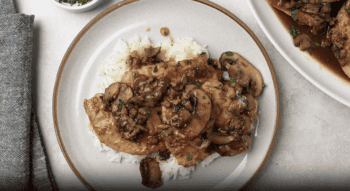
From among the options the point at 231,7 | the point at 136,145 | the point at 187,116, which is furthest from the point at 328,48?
the point at 136,145

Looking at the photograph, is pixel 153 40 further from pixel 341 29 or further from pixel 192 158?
pixel 341 29

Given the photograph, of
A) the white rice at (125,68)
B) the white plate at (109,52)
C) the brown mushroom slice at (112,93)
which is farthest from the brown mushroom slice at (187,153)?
the brown mushroom slice at (112,93)

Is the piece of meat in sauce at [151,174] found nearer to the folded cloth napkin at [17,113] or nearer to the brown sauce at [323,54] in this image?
the folded cloth napkin at [17,113]

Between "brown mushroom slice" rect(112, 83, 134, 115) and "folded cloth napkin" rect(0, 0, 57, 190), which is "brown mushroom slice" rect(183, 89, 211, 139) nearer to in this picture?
"brown mushroom slice" rect(112, 83, 134, 115)

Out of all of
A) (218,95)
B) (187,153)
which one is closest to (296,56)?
(218,95)

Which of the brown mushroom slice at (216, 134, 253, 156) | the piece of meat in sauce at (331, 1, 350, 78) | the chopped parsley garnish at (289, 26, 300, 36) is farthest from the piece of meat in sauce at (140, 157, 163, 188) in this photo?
the piece of meat in sauce at (331, 1, 350, 78)

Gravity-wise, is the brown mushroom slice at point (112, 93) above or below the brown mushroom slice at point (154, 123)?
above
